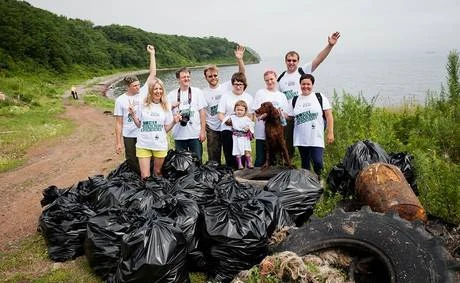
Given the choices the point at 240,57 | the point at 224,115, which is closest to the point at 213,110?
the point at 224,115

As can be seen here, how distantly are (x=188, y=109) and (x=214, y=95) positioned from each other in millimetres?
475

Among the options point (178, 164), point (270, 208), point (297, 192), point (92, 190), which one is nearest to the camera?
point (270, 208)

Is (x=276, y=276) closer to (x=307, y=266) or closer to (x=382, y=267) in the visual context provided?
(x=307, y=266)

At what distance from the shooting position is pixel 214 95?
17.9ft

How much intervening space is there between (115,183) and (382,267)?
9.59 feet

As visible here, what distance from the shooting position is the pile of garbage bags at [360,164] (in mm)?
4283

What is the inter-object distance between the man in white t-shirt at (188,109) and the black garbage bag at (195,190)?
1.00m

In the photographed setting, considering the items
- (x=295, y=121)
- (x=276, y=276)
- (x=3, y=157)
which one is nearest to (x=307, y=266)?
(x=276, y=276)

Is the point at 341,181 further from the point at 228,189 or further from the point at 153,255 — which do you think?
the point at 153,255

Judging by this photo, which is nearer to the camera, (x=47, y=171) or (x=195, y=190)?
(x=195, y=190)

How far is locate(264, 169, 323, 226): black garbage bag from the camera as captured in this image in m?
4.07

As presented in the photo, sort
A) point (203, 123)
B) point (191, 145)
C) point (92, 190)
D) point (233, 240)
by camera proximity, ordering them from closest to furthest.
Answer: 1. point (233, 240)
2. point (92, 190)
3. point (203, 123)
4. point (191, 145)

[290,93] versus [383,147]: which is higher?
[290,93]

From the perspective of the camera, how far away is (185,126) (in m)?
5.30
